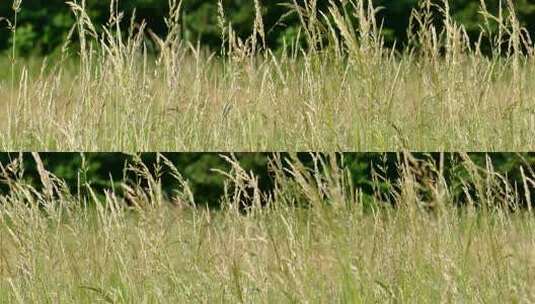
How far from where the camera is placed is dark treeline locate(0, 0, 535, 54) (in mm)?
6184

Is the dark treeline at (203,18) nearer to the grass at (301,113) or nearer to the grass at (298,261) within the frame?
the grass at (301,113)

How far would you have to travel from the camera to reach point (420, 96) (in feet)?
15.2

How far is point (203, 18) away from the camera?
21.3 feet

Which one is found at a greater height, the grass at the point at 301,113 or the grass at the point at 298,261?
the grass at the point at 301,113

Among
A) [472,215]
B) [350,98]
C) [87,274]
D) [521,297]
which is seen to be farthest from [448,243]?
[87,274]

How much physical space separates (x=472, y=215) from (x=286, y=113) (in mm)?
1198

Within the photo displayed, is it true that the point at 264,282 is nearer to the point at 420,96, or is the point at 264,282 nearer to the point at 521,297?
the point at 521,297

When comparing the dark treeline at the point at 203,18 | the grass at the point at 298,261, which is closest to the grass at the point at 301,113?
the grass at the point at 298,261

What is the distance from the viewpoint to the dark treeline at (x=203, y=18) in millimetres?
6184

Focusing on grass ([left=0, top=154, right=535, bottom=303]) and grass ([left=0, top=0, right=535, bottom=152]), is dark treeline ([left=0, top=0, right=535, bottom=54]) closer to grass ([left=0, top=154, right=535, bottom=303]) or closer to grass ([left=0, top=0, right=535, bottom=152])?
grass ([left=0, top=0, right=535, bottom=152])

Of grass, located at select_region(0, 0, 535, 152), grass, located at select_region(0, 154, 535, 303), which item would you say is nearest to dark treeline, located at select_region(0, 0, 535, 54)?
grass, located at select_region(0, 0, 535, 152)

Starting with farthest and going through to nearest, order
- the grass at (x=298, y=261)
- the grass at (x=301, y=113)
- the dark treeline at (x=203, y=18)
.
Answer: the dark treeline at (x=203, y=18), the grass at (x=301, y=113), the grass at (x=298, y=261)

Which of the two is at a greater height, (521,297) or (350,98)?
(350,98)

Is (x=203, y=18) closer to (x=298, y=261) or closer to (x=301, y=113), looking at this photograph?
Answer: (x=301, y=113)
